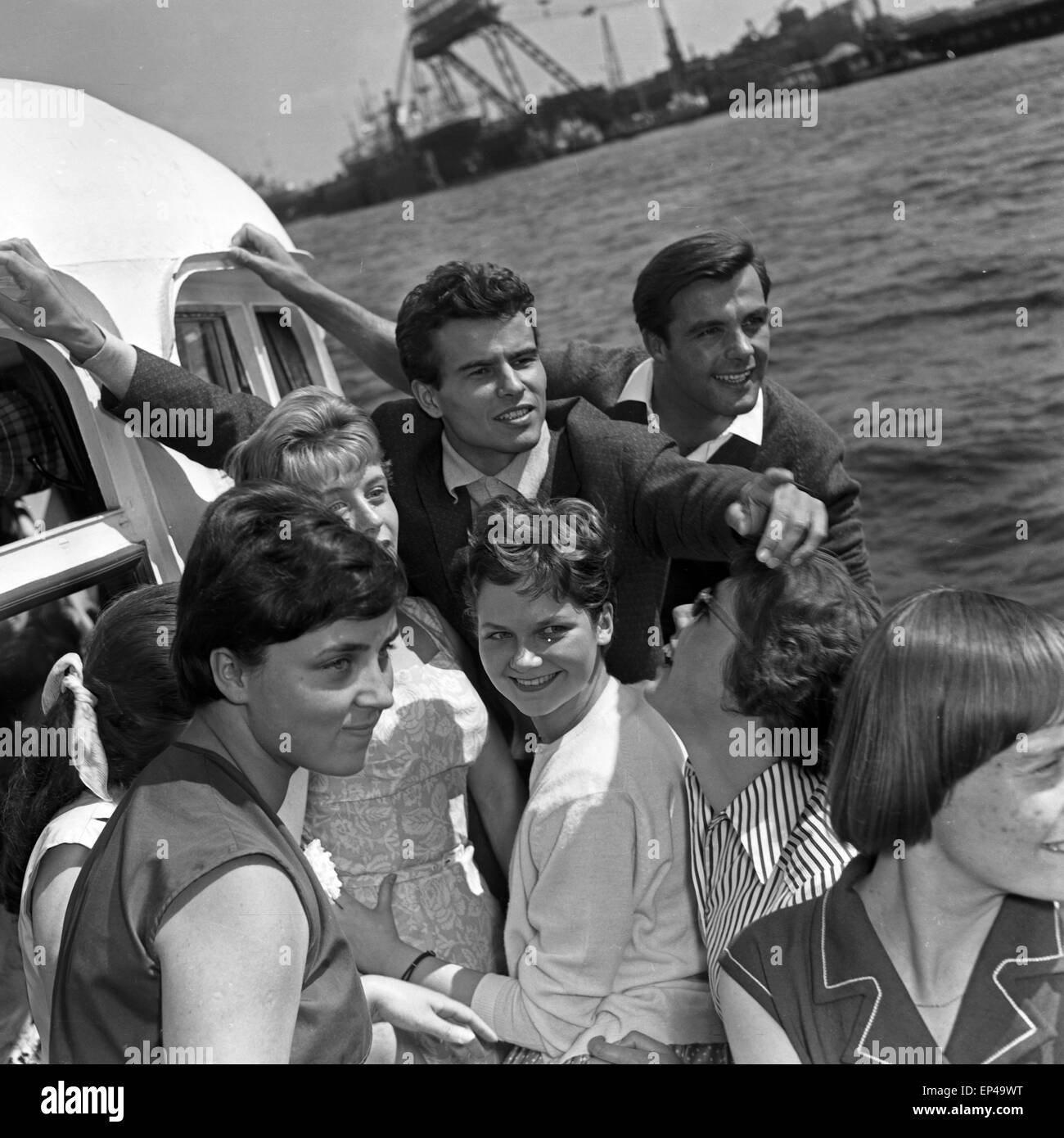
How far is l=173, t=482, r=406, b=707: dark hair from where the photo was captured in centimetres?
174

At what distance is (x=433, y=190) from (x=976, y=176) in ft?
39.5

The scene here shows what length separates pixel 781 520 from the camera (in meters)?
2.22

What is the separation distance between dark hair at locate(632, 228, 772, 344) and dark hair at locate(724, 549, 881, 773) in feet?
4.95

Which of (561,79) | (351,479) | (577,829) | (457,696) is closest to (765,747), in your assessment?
(577,829)

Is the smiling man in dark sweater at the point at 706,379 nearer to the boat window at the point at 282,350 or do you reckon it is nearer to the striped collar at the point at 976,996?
the boat window at the point at 282,350

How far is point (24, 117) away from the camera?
3.27m

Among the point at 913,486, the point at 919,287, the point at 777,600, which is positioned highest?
→ the point at 777,600

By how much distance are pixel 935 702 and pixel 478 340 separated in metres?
1.59

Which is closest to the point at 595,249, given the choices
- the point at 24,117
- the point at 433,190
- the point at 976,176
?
the point at 433,190

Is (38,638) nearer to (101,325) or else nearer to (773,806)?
(101,325)

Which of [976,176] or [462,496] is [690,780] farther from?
[976,176]

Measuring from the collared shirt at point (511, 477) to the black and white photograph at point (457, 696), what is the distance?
0.01 m

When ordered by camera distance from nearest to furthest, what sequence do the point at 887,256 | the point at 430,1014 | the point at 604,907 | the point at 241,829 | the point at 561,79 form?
1. the point at 241,829
2. the point at 604,907
3. the point at 430,1014
4. the point at 887,256
5. the point at 561,79

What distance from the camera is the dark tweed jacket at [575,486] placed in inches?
107
